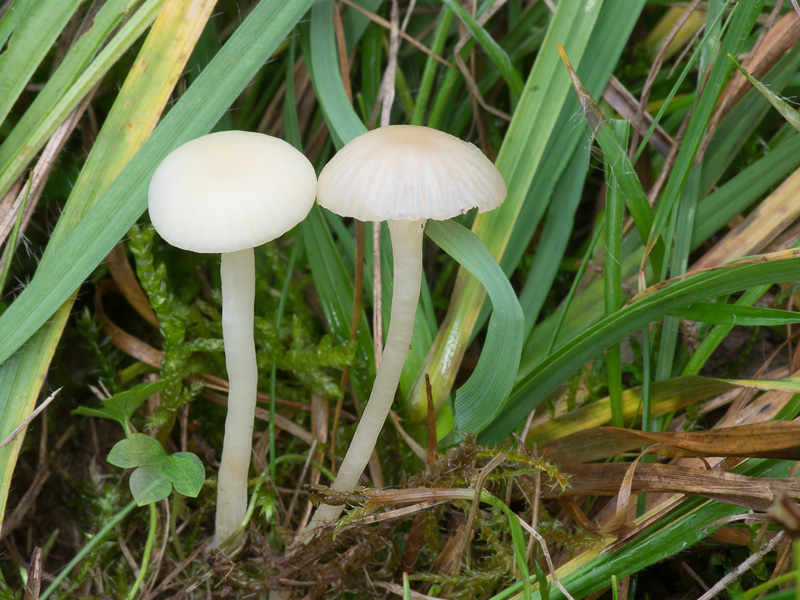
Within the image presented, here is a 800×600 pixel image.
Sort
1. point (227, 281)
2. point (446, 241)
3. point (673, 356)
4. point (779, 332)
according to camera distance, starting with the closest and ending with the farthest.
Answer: point (227, 281), point (446, 241), point (673, 356), point (779, 332)

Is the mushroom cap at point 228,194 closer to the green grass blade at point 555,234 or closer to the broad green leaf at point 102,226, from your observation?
the broad green leaf at point 102,226

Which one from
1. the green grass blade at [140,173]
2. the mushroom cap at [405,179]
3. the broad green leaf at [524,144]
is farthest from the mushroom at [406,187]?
the green grass blade at [140,173]

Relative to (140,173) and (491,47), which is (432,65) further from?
(140,173)

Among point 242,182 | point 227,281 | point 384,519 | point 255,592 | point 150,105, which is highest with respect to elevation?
point 150,105

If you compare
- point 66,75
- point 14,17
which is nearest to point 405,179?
point 66,75

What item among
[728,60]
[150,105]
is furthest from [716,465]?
[150,105]

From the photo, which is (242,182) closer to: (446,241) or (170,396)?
(446,241)
